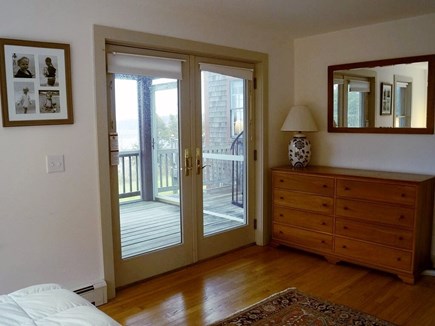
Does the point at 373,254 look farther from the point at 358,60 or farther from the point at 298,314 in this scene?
the point at 358,60

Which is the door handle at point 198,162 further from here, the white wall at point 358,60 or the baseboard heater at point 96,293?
the white wall at point 358,60

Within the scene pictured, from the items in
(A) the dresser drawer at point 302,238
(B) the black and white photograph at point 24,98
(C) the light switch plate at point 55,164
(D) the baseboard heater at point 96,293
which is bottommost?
(D) the baseboard heater at point 96,293

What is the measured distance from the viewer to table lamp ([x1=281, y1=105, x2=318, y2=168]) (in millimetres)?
4074

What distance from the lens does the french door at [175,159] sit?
319cm

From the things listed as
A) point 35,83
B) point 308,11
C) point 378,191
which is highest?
point 308,11

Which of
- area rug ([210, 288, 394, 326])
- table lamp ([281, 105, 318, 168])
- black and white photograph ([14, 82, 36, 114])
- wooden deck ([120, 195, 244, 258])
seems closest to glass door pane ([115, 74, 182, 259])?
wooden deck ([120, 195, 244, 258])

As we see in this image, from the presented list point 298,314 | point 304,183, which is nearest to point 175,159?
→ point 304,183

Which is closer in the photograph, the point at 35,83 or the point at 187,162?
the point at 35,83

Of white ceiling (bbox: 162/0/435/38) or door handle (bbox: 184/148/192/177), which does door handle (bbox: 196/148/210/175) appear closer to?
door handle (bbox: 184/148/192/177)

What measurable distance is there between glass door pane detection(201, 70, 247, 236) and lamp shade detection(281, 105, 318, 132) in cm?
48

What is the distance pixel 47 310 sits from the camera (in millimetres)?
1513

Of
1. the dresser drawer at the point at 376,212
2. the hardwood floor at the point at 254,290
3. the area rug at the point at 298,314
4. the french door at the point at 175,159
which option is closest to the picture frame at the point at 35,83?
the french door at the point at 175,159

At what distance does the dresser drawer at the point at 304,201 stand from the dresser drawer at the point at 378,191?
0.16 m

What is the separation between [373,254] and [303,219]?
74 cm
